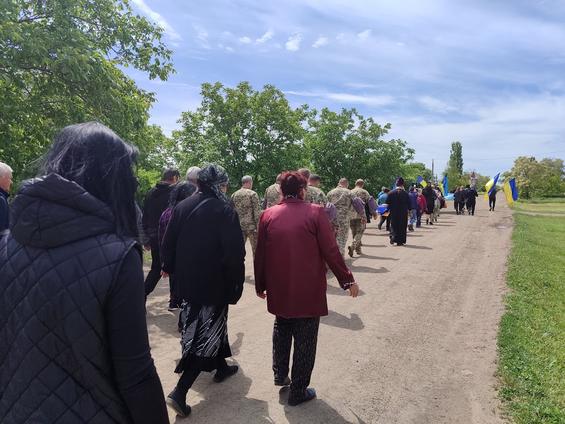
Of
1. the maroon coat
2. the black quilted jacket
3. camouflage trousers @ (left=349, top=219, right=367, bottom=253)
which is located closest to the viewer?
the black quilted jacket

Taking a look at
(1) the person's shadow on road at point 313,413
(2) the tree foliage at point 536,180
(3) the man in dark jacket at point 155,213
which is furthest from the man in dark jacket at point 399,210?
(2) the tree foliage at point 536,180

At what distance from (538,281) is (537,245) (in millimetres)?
6698

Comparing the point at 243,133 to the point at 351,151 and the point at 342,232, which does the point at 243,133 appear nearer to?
the point at 351,151

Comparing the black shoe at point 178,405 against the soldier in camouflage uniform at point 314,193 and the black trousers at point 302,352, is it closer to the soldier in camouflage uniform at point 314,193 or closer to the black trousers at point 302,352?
the black trousers at point 302,352

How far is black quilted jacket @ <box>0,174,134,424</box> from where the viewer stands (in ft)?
4.68

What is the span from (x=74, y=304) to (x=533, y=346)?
214 inches

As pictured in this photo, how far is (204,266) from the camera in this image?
3.63 metres

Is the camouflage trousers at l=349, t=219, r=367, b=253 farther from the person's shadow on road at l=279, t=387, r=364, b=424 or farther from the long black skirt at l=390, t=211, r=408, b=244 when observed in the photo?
the person's shadow on road at l=279, t=387, r=364, b=424

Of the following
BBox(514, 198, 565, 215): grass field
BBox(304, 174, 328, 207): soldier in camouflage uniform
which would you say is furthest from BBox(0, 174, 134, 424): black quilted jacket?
BBox(514, 198, 565, 215): grass field

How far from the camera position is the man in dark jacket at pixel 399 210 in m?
13.0

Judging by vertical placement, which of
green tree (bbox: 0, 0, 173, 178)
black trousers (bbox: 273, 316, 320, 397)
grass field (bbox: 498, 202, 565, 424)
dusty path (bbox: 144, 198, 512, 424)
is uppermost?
green tree (bbox: 0, 0, 173, 178)

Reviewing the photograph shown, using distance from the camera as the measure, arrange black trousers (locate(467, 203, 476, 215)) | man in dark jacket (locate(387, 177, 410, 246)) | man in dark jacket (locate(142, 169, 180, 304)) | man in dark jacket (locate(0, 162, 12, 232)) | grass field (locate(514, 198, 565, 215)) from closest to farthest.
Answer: man in dark jacket (locate(0, 162, 12, 232)) → man in dark jacket (locate(142, 169, 180, 304)) → man in dark jacket (locate(387, 177, 410, 246)) → black trousers (locate(467, 203, 476, 215)) → grass field (locate(514, 198, 565, 215))

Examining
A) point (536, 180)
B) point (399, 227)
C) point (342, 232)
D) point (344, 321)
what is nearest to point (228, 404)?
point (344, 321)

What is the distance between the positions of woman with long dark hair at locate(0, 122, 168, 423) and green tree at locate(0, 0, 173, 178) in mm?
7049
